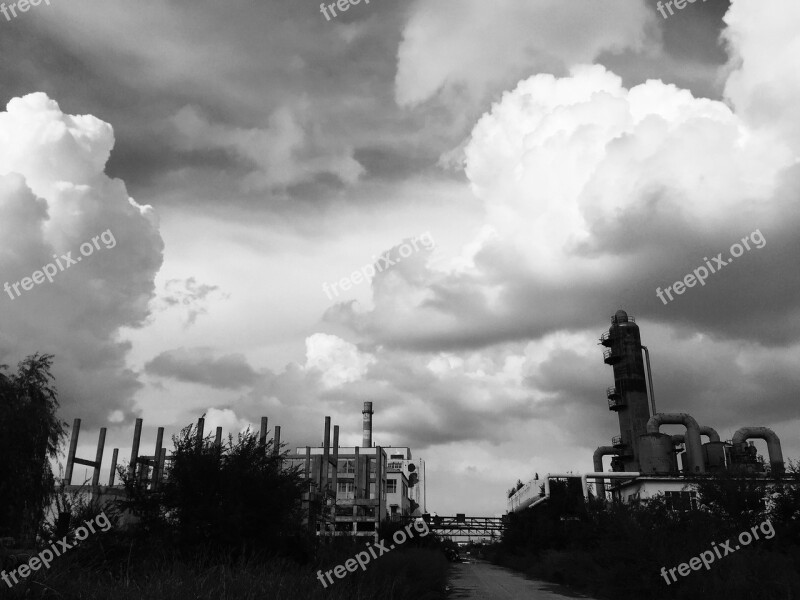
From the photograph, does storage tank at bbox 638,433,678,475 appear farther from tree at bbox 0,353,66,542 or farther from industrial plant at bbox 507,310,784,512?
tree at bbox 0,353,66,542

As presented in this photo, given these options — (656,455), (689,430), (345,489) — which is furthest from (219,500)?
(345,489)

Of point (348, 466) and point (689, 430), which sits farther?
point (348, 466)

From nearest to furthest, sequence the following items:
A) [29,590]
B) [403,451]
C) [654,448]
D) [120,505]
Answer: [29,590], [120,505], [654,448], [403,451]

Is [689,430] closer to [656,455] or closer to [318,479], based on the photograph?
[656,455]

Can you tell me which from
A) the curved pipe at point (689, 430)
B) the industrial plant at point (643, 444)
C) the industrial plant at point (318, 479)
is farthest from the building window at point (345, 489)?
the curved pipe at point (689, 430)

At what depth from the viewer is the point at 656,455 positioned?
61.0 meters

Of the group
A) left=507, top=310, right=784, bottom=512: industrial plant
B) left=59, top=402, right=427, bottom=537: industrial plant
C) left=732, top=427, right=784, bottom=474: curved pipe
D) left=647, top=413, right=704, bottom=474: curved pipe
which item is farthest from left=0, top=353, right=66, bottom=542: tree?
left=732, top=427, right=784, bottom=474: curved pipe

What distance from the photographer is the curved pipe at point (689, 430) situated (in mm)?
60656

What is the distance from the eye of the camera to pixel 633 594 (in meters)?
23.1

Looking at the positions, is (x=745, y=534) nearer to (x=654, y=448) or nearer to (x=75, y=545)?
(x=75, y=545)

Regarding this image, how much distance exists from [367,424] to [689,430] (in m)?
40.1

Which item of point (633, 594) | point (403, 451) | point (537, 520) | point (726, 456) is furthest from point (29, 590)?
point (403, 451)

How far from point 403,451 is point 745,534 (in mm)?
89655

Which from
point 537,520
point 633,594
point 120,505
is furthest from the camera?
point 537,520
